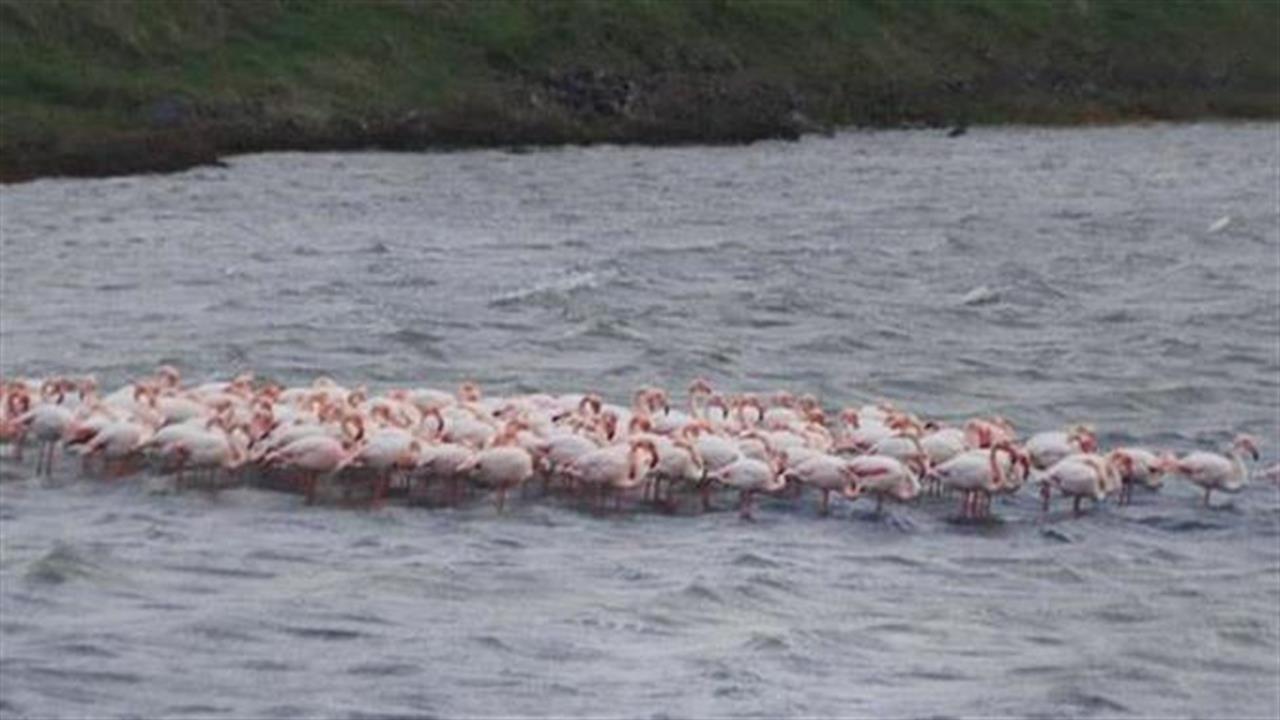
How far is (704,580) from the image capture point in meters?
20.3

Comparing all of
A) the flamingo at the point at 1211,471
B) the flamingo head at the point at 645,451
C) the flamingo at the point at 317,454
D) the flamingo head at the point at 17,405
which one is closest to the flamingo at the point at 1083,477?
the flamingo at the point at 1211,471

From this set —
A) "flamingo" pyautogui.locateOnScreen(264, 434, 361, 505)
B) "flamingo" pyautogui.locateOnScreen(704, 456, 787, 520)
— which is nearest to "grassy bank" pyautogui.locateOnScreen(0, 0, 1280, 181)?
"flamingo" pyautogui.locateOnScreen(264, 434, 361, 505)

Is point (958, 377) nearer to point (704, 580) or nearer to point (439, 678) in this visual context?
point (704, 580)

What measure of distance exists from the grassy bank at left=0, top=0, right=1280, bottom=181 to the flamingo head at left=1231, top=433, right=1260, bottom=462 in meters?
32.1

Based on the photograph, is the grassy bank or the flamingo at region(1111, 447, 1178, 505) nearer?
the flamingo at region(1111, 447, 1178, 505)

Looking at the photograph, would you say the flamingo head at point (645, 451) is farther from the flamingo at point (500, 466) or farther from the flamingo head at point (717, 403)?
the flamingo head at point (717, 403)

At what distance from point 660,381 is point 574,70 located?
141 ft

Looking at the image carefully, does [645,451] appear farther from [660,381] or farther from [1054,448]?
[660,381]

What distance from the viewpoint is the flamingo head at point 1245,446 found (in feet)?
81.7

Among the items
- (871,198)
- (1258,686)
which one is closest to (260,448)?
(1258,686)

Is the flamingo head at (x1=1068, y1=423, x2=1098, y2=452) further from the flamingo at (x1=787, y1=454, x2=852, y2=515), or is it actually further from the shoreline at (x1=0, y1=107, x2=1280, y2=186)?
the shoreline at (x1=0, y1=107, x2=1280, y2=186)

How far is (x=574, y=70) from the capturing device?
2876 inches

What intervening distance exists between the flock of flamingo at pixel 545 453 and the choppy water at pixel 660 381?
12.8 inches

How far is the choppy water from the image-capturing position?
1797cm
